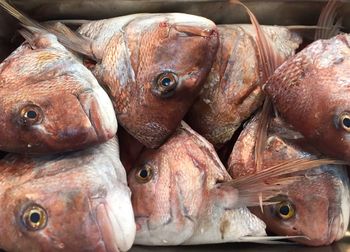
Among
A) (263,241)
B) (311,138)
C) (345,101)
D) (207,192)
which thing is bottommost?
(263,241)

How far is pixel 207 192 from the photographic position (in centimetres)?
190

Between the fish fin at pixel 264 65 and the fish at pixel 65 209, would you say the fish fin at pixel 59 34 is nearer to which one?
the fish at pixel 65 209

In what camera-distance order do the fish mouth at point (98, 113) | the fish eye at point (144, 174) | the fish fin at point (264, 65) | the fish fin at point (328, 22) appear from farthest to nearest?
the fish fin at point (328, 22)
the fish fin at point (264, 65)
the fish eye at point (144, 174)
the fish mouth at point (98, 113)

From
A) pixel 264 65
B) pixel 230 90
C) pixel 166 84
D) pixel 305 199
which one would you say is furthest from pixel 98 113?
pixel 305 199

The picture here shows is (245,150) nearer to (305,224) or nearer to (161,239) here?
(305,224)

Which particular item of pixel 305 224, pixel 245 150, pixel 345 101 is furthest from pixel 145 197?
pixel 345 101

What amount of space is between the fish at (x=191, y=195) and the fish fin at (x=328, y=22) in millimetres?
657

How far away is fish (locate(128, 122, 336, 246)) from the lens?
1.84 meters

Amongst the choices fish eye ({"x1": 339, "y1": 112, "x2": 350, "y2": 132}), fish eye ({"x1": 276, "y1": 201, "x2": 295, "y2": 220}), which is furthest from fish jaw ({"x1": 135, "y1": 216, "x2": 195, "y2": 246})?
fish eye ({"x1": 339, "y1": 112, "x2": 350, "y2": 132})

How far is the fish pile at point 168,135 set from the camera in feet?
5.36

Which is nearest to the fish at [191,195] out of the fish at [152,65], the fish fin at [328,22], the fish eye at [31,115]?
the fish at [152,65]

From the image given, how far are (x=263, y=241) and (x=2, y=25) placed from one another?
4.70 feet

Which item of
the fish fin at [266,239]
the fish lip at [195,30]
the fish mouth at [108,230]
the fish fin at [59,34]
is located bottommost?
the fish fin at [266,239]

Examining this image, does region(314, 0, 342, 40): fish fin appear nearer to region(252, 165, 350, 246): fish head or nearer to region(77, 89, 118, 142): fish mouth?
region(252, 165, 350, 246): fish head
